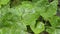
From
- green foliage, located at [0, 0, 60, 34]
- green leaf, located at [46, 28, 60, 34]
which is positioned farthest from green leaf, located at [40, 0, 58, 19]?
green leaf, located at [46, 28, 60, 34]

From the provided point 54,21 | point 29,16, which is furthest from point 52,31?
point 29,16

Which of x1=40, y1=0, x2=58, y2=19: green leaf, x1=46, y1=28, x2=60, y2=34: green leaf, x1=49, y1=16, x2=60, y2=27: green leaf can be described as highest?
x1=40, y1=0, x2=58, y2=19: green leaf

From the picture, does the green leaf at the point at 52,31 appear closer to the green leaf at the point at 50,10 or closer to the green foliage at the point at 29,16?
the green foliage at the point at 29,16

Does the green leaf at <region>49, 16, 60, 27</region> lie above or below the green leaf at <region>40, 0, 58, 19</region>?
below

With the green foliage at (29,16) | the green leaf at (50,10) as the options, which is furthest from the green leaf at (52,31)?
the green leaf at (50,10)

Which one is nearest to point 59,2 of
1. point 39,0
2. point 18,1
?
point 39,0

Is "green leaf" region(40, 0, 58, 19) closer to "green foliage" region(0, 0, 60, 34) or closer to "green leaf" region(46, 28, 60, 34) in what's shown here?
"green foliage" region(0, 0, 60, 34)

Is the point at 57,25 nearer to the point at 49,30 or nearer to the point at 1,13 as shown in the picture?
the point at 49,30

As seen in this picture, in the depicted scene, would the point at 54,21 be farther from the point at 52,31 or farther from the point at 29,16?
the point at 29,16
